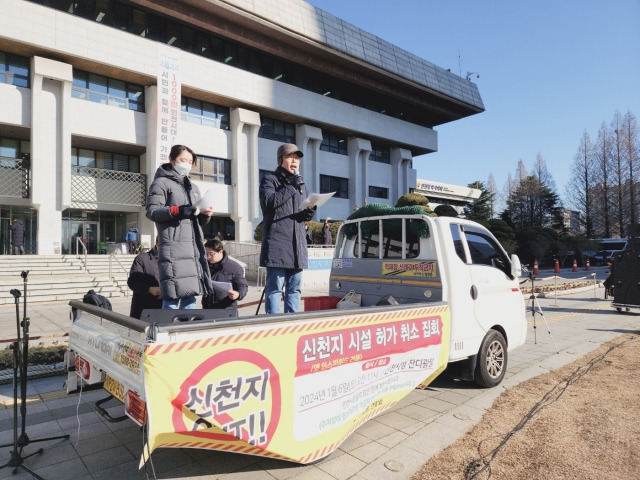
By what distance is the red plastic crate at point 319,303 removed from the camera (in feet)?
15.9

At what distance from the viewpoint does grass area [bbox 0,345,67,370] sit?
5113 mm

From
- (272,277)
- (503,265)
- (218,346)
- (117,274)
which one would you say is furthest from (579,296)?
(117,274)

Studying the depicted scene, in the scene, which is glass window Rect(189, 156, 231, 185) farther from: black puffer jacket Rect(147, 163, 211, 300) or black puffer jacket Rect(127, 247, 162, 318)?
black puffer jacket Rect(147, 163, 211, 300)

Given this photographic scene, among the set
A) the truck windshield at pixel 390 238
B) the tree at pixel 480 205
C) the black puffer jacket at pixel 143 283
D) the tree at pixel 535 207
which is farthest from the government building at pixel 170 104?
the tree at pixel 535 207

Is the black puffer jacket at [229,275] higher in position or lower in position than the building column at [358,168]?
lower

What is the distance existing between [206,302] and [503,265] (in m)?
3.85

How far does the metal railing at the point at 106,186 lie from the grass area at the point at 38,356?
1641 centimetres

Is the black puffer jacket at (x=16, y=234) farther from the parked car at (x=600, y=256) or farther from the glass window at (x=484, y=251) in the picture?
the parked car at (x=600, y=256)

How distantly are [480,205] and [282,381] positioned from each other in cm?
5236

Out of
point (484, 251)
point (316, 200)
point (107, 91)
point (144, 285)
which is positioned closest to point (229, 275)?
point (144, 285)

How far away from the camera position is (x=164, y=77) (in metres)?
20.9

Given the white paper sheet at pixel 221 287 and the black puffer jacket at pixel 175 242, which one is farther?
the white paper sheet at pixel 221 287

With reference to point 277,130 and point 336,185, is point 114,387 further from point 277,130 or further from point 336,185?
point 336,185

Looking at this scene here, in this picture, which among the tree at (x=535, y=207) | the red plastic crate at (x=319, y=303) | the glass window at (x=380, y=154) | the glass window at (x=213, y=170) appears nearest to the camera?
the red plastic crate at (x=319, y=303)
